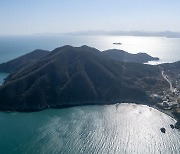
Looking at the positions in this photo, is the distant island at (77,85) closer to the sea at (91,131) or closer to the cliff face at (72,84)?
the cliff face at (72,84)

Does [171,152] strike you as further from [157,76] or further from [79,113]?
[157,76]

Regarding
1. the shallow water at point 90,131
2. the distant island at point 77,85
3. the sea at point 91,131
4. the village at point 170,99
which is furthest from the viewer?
the distant island at point 77,85

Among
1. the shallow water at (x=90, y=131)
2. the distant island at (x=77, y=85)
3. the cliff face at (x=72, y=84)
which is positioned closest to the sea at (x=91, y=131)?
the shallow water at (x=90, y=131)

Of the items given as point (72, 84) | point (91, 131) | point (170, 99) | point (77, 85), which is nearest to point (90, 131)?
point (91, 131)

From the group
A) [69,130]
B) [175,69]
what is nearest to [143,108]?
[69,130]

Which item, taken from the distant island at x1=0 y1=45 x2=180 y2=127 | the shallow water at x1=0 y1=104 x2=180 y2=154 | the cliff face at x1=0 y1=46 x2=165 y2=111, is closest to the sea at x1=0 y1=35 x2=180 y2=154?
the shallow water at x1=0 y1=104 x2=180 y2=154

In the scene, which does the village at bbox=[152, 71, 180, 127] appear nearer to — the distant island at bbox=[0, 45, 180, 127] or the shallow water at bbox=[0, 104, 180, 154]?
the distant island at bbox=[0, 45, 180, 127]

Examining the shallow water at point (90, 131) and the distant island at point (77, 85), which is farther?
the distant island at point (77, 85)

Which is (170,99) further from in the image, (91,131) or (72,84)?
(91,131)

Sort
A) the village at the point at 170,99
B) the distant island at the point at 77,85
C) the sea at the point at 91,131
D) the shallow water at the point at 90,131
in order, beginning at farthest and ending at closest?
the distant island at the point at 77,85 < the village at the point at 170,99 < the shallow water at the point at 90,131 < the sea at the point at 91,131
